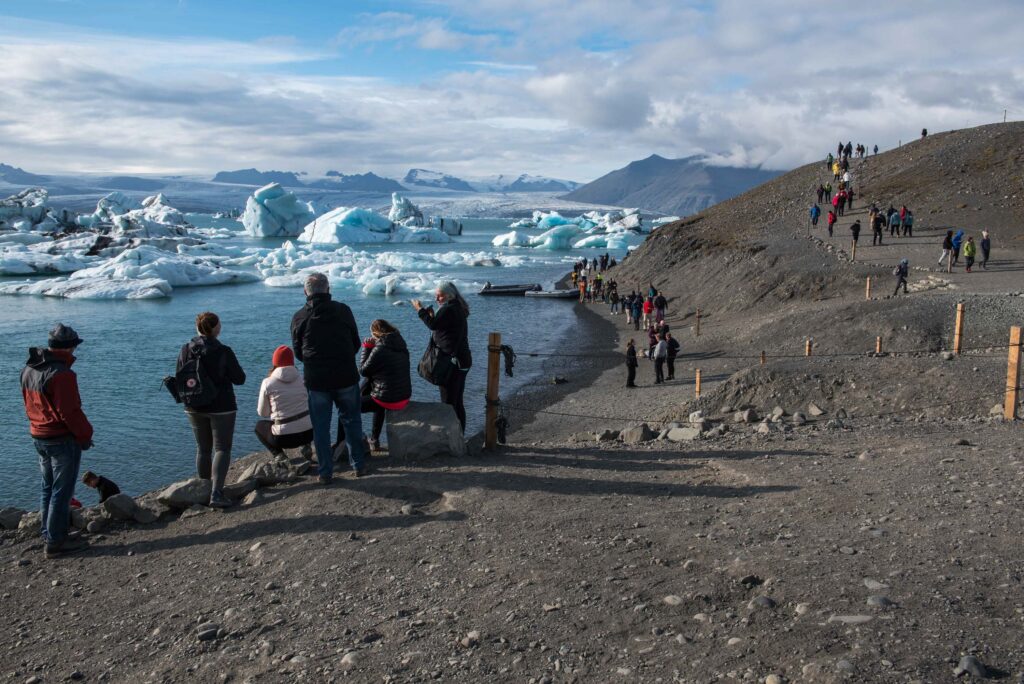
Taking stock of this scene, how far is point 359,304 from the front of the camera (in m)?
42.9

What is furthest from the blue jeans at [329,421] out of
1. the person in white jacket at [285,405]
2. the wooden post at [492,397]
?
the wooden post at [492,397]

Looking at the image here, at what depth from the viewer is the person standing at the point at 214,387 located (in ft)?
23.4

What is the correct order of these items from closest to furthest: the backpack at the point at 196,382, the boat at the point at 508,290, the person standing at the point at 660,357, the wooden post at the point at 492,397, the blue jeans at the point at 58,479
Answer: the blue jeans at the point at 58,479 < the backpack at the point at 196,382 < the wooden post at the point at 492,397 < the person standing at the point at 660,357 < the boat at the point at 508,290

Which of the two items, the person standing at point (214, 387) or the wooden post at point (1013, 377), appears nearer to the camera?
the person standing at point (214, 387)

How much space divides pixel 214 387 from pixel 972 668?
5.78 m

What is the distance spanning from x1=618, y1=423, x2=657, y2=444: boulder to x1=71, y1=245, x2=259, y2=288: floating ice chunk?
139 ft

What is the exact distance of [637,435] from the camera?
31.3 ft

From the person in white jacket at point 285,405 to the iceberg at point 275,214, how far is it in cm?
9778

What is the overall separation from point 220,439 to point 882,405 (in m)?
9.33

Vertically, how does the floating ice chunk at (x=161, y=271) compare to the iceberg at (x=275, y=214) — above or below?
below

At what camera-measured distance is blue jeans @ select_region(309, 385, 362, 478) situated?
736 cm

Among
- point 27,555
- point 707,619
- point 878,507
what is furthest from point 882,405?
point 27,555

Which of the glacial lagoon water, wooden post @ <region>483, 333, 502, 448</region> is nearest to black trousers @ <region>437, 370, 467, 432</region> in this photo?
wooden post @ <region>483, 333, 502, 448</region>

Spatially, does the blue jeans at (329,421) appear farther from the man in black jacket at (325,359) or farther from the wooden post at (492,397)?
the wooden post at (492,397)
